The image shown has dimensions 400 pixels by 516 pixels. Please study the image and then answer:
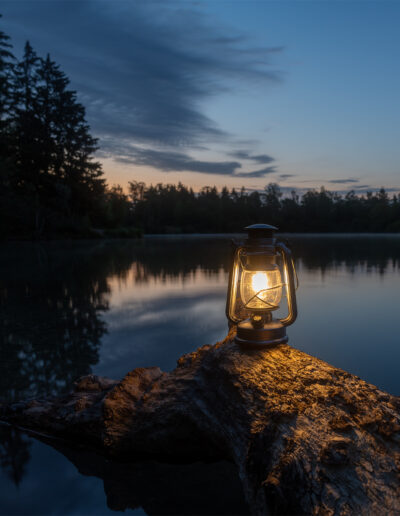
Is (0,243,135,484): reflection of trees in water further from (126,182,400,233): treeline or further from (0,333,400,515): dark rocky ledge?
(126,182,400,233): treeline

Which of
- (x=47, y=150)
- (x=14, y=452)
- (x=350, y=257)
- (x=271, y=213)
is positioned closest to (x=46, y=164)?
(x=47, y=150)

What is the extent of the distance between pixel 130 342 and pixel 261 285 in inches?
114

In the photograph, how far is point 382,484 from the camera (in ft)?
4.54

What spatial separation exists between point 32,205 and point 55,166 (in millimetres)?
7333

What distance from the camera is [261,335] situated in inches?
91.0

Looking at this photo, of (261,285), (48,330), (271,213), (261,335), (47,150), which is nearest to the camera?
(261,335)

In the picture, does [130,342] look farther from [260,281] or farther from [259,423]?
[259,423]

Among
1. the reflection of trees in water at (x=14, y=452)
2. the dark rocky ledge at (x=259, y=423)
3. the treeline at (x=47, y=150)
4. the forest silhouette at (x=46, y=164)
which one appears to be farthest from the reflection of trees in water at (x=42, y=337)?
the treeline at (x=47, y=150)

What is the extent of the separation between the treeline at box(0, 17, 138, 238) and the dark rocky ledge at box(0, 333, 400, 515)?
30891 mm

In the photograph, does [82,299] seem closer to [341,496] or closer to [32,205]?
[341,496]

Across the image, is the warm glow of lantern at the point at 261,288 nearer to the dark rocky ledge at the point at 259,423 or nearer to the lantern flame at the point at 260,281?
the lantern flame at the point at 260,281

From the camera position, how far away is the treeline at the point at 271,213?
89.1 meters

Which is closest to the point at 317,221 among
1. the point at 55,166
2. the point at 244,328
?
the point at 55,166

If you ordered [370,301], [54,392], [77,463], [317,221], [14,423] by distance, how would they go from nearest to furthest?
[77,463], [14,423], [54,392], [370,301], [317,221]
